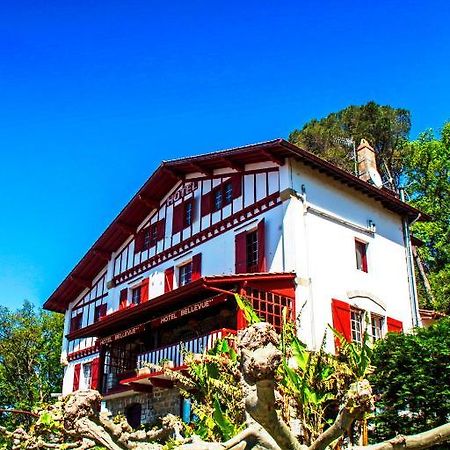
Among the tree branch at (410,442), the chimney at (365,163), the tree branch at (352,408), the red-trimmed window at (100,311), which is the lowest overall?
the tree branch at (410,442)

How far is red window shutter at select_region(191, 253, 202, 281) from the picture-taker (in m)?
19.9

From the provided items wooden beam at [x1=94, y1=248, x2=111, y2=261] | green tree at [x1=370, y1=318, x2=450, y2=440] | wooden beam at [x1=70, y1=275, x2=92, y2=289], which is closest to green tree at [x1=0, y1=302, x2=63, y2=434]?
wooden beam at [x1=70, y1=275, x2=92, y2=289]

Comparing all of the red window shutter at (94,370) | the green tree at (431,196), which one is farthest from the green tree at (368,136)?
the red window shutter at (94,370)

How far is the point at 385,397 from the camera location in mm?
13828

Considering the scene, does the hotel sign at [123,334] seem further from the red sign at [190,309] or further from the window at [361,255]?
the window at [361,255]

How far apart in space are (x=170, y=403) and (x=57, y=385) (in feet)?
65.8

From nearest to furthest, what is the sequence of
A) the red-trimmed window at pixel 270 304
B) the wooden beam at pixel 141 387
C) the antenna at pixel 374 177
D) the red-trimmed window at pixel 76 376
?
1. the red-trimmed window at pixel 270 304
2. the wooden beam at pixel 141 387
3. the antenna at pixel 374 177
4. the red-trimmed window at pixel 76 376

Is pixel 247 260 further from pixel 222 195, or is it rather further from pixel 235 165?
pixel 235 165

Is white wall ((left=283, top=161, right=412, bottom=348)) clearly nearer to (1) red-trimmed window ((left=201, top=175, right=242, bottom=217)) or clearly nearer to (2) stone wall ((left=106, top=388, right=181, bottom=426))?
(1) red-trimmed window ((left=201, top=175, right=242, bottom=217))

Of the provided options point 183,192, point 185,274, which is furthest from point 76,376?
point 183,192

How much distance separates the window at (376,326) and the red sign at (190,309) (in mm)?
5308

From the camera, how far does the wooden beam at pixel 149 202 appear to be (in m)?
23.2

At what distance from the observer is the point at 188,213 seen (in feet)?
70.6

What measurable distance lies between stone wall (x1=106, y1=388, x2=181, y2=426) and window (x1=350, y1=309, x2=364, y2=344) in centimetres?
537
